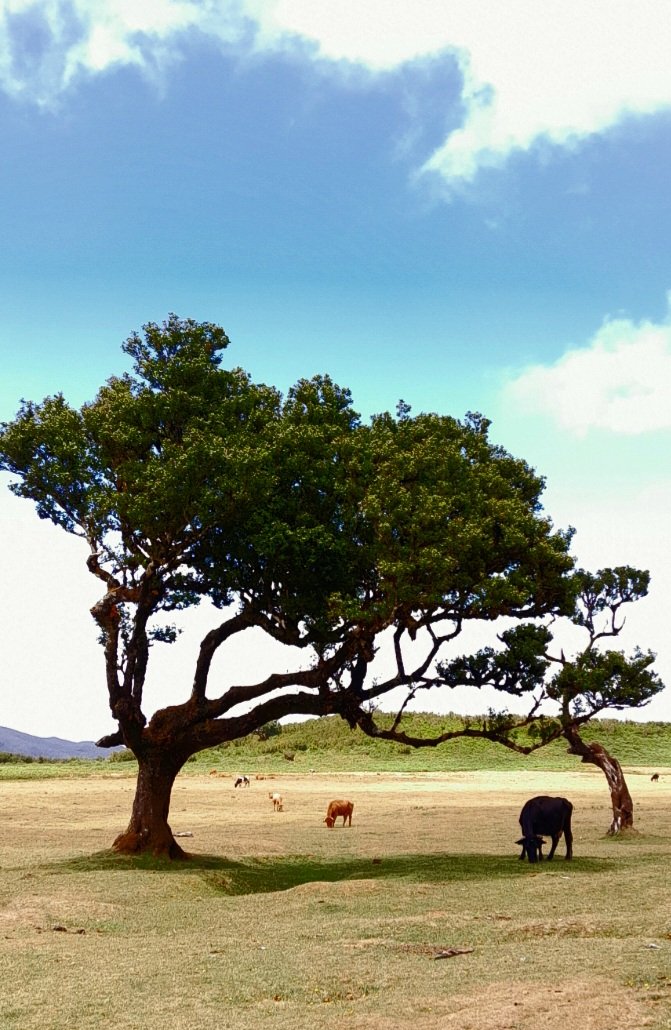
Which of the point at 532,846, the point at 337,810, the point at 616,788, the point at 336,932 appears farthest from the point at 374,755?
the point at 336,932

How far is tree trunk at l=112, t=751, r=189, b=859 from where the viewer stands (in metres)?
31.6

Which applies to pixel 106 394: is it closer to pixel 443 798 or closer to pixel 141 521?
pixel 141 521

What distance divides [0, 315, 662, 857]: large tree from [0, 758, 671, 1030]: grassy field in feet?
14.6

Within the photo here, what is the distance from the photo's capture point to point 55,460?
102 feet

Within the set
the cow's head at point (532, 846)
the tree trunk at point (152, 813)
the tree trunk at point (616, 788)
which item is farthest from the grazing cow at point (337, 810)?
the cow's head at point (532, 846)

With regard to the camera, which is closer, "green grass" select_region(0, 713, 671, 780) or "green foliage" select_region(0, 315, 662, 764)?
"green foliage" select_region(0, 315, 662, 764)

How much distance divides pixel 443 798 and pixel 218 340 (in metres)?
35.8

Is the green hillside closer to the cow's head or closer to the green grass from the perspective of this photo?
the green grass

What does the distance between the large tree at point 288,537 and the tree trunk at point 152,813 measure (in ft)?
0.21

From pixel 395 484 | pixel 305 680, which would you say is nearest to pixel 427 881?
pixel 305 680

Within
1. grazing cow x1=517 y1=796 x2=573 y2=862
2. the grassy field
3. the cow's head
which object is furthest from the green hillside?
the cow's head

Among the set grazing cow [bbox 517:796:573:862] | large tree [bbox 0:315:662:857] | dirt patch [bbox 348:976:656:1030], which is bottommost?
dirt patch [bbox 348:976:656:1030]

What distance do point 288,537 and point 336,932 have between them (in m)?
12.7

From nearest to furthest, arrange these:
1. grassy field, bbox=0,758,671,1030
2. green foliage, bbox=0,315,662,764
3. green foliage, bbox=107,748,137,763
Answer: grassy field, bbox=0,758,671,1030
green foliage, bbox=0,315,662,764
green foliage, bbox=107,748,137,763
